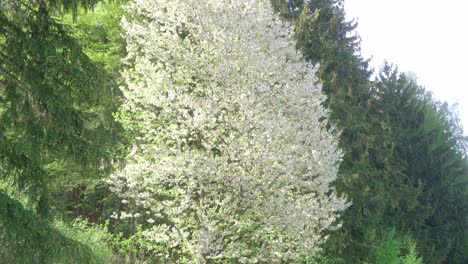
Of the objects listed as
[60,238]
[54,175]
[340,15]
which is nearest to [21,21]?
[60,238]

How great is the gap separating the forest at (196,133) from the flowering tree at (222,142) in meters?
0.05

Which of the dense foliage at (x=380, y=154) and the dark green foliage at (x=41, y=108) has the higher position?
the dense foliage at (x=380, y=154)

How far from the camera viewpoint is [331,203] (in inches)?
532

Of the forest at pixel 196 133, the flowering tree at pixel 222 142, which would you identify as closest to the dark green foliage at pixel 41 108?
the forest at pixel 196 133

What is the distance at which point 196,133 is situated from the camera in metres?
12.2

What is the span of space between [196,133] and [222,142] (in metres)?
0.69

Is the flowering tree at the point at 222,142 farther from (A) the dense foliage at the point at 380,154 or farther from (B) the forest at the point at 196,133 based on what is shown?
(A) the dense foliage at the point at 380,154

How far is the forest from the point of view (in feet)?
24.3

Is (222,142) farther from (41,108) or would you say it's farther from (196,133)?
(41,108)

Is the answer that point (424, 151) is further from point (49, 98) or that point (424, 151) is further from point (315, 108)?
point (49, 98)

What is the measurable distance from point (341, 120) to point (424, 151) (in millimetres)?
13220

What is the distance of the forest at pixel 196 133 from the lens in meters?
7.42

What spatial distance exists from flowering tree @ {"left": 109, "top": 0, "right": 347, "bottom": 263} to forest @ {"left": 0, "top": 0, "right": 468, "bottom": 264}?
5 cm

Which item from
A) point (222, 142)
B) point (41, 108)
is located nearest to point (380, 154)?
point (222, 142)
